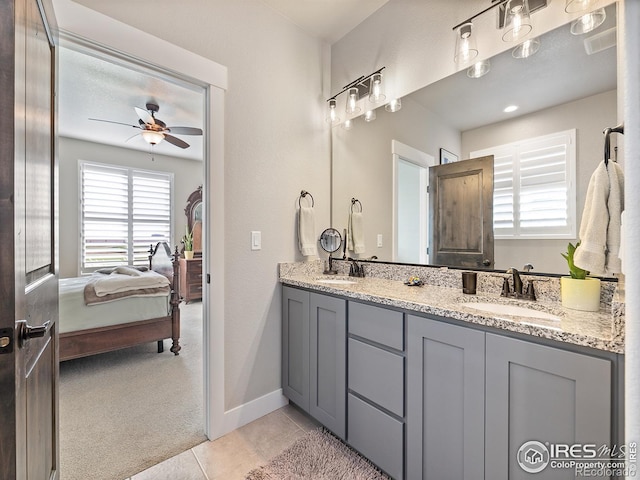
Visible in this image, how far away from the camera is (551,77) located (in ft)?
4.46

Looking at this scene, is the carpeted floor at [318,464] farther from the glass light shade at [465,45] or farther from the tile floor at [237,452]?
the glass light shade at [465,45]

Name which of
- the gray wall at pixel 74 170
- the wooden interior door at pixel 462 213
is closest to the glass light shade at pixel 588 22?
the wooden interior door at pixel 462 213

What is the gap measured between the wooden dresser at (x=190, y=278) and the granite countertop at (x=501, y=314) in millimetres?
4163

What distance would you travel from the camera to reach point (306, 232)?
7.15 ft

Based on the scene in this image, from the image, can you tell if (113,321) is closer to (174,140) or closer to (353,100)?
(174,140)

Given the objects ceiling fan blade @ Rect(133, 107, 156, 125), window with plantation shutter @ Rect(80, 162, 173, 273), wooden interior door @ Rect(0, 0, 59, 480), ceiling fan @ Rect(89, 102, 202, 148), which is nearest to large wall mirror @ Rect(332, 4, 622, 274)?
wooden interior door @ Rect(0, 0, 59, 480)

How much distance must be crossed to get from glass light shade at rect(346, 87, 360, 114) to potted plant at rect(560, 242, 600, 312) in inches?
65.2

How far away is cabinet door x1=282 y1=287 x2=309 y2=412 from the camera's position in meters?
1.87

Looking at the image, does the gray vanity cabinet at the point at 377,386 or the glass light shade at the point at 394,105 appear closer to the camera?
the gray vanity cabinet at the point at 377,386

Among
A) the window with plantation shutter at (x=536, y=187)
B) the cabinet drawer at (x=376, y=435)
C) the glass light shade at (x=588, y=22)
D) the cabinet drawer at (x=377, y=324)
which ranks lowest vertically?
the cabinet drawer at (x=376, y=435)

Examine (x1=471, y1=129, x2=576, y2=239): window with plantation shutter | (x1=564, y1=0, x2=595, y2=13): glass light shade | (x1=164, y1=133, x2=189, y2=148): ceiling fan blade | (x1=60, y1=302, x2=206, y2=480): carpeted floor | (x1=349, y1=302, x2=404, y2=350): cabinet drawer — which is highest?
(x1=164, y1=133, x2=189, y2=148): ceiling fan blade

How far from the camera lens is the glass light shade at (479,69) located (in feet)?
5.00

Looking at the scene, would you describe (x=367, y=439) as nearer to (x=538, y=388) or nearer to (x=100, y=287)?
(x=538, y=388)

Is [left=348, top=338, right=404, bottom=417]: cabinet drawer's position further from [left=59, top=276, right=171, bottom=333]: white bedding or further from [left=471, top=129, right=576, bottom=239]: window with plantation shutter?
[left=59, top=276, right=171, bottom=333]: white bedding
